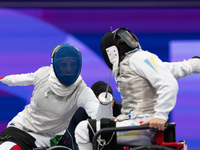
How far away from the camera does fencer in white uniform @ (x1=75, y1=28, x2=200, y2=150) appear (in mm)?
1807

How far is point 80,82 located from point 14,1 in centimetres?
166

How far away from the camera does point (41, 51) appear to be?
12.2 feet

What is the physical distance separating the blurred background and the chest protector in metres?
1.68

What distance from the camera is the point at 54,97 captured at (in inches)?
104

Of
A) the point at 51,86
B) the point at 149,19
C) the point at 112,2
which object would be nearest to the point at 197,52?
the point at 149,19

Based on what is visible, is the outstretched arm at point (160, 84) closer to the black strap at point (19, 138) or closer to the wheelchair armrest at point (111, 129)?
the wheelchair armrest at point (111, 129)

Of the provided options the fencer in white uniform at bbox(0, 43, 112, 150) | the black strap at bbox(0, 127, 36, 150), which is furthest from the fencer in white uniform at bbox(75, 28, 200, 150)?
the black strap at bbox(0, 127, 36, 150)

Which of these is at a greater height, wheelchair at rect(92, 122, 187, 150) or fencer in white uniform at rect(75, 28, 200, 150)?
fencer in white uniform at rect(75, 28, 200, 150)

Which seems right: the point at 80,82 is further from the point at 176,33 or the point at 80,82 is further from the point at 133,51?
the point at 176,33

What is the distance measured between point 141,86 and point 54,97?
0.98 metres

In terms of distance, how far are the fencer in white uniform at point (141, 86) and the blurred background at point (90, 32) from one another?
1610mm

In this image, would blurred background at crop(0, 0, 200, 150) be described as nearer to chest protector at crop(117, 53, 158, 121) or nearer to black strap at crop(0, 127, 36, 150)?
A: black strap at crop(0, 127, 36, 150)

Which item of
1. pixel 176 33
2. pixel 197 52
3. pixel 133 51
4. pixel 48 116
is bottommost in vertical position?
pixel 48 116

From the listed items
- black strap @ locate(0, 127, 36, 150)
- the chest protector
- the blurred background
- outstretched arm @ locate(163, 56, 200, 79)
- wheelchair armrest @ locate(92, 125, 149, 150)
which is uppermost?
the blurred background
